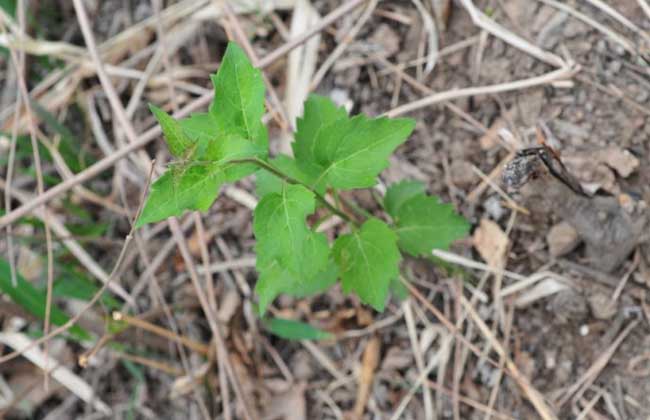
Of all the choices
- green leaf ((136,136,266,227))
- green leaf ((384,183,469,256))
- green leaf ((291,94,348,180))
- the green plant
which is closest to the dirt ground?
green leaf ((384,183,469,256))

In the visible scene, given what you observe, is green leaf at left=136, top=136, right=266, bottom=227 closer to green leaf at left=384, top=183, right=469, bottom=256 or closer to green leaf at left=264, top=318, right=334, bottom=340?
green leaf at left=384, top=183, right=469, bottom=256

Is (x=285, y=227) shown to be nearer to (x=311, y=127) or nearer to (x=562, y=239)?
(x=311, y=127)

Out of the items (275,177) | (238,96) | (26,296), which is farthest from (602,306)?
(26,296)

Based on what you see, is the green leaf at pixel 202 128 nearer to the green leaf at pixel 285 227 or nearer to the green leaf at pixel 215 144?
the green leaf at pixel 215 144

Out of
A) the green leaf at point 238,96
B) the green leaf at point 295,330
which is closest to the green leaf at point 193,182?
the green leaf at point 238,96

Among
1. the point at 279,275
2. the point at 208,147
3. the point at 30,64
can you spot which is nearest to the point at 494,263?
the point at 279,275
